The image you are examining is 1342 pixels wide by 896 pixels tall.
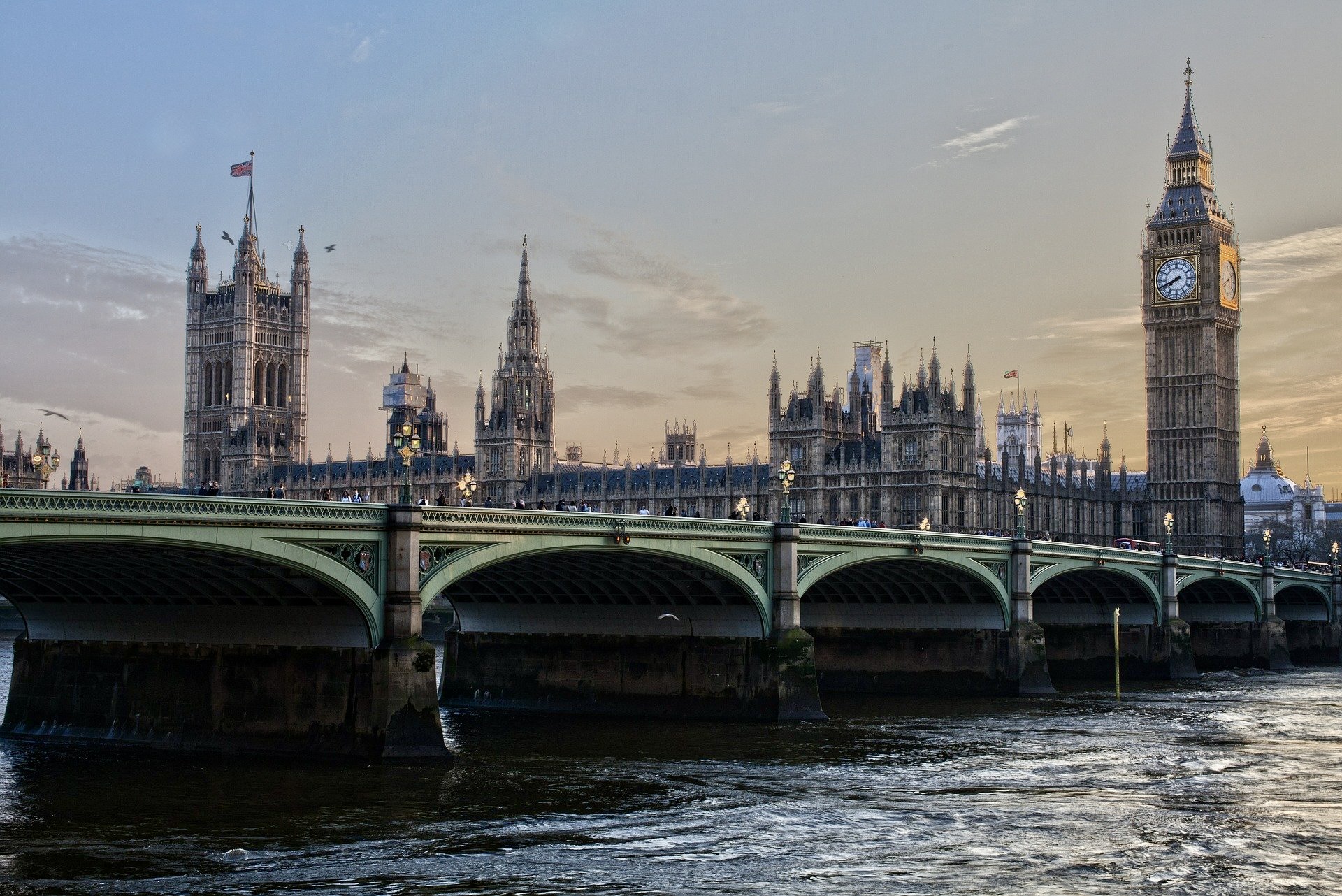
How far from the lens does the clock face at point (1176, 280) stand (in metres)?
161

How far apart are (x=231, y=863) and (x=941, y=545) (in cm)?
4220

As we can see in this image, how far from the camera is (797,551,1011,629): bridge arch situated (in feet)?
243

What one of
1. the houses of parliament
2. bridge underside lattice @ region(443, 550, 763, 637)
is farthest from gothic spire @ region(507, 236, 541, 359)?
bridge underside lattice @ region(443, 550, 763, 637)

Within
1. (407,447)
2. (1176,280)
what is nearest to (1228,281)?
(1176,280)

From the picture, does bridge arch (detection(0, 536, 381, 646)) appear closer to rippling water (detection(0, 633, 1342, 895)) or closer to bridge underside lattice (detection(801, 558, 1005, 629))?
rippling water (detection(0, 633, 1342, 895))

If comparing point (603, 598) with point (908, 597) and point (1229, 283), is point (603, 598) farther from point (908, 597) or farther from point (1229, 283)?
point (1229, 283)

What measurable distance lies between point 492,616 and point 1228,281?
113182 millimetres

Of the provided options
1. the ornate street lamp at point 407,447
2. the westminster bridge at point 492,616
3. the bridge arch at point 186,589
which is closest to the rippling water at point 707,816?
the westminster bridge at point 492,616

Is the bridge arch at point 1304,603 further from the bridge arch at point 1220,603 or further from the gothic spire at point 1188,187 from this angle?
the gothic spire at point 1188,187

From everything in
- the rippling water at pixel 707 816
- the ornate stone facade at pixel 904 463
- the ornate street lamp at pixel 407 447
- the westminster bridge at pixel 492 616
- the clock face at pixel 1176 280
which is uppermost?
the clock face at pixel 1176 280

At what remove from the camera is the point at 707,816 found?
41906mm

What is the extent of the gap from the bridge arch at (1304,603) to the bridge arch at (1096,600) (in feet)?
92.9

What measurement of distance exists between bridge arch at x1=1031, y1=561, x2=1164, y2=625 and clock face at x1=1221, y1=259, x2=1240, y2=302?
245 feet

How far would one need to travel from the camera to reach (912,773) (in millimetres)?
50156
